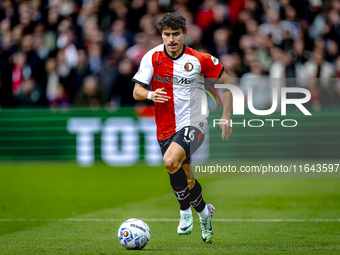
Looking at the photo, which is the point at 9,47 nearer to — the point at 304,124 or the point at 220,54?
the point at 220,54

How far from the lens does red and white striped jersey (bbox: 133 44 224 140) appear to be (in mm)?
6039

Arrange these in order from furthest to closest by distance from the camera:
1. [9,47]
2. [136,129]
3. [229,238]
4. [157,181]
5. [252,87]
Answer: [9,47] → [136,129] → [252,87] → [157,181] → [229,238]

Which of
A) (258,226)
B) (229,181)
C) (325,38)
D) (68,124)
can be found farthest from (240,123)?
(258,226)

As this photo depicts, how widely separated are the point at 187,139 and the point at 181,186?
0.52 metres

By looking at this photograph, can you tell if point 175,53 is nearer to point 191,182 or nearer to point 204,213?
point 191,182

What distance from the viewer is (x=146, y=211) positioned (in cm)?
779

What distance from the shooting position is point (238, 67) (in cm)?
1212

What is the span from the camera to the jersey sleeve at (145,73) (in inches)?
233

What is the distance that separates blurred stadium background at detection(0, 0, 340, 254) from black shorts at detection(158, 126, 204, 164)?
3808 millimetres

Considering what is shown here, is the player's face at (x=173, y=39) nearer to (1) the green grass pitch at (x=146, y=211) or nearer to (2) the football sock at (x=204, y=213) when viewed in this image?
(2) the football sock at (x=204, y=213)

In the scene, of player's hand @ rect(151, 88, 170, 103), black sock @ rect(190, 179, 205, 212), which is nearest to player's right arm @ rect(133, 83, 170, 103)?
player's hand @ rect(151, 88, 170, 103)

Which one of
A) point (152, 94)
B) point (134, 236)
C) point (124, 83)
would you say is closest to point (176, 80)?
point (152, 94)

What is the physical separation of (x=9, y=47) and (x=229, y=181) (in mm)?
Answer: 7281

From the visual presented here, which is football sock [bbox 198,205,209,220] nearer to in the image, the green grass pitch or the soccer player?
the soccer player
